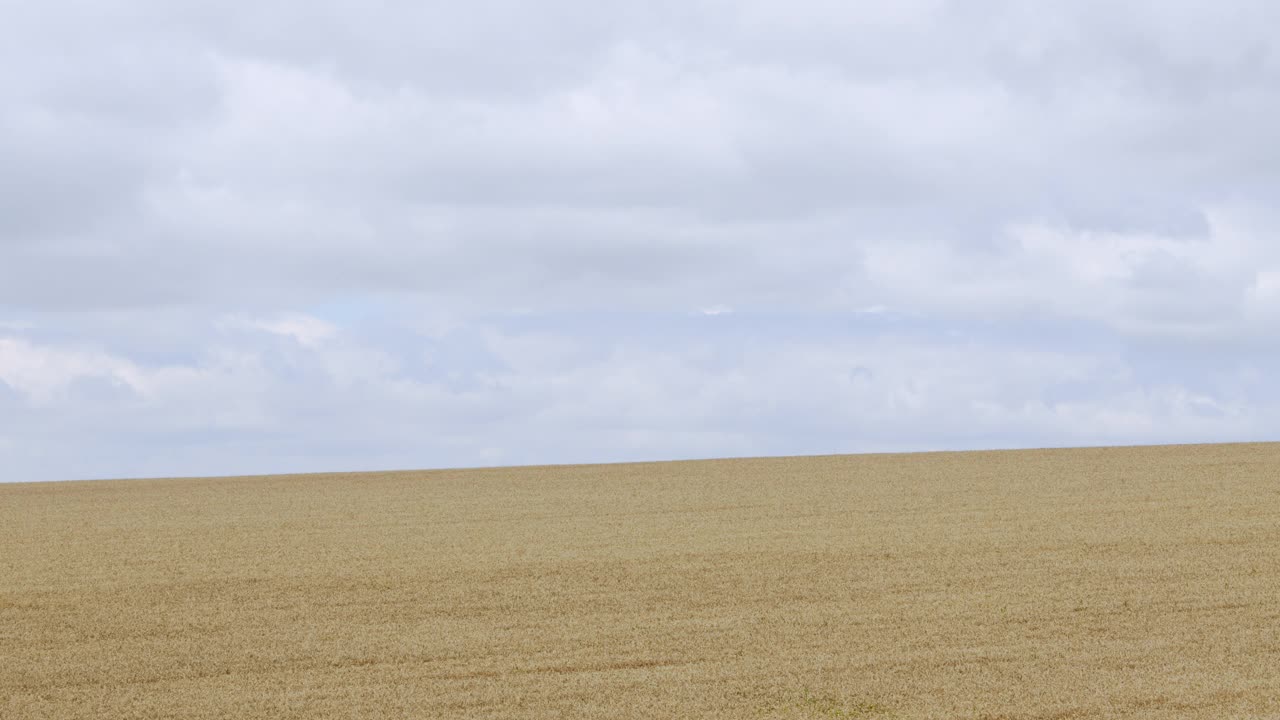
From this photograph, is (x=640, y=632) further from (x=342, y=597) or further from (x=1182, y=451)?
(x=1182, y=451)

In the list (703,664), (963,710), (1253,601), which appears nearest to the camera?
(963,710)

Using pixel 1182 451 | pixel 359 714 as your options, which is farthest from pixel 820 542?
pixel 1182 451

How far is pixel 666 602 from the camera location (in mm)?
15883

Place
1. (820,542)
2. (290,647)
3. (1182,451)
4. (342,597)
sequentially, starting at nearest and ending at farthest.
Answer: (290,647) → (342,597) → (820,542) → (1182,451)

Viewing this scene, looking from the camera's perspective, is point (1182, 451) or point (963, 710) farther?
point (1182, 451)

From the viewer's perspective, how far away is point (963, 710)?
11.2 m

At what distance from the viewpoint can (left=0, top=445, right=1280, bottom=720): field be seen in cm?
1191

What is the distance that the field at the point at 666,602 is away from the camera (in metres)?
11.9

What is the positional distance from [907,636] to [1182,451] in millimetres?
20208

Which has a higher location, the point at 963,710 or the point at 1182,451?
the point at 1182,451

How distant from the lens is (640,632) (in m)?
14.3

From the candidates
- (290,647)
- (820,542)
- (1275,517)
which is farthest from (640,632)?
(1275,517)

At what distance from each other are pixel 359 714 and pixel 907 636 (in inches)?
223

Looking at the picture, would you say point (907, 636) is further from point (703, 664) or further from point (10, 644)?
point (10, 644)
